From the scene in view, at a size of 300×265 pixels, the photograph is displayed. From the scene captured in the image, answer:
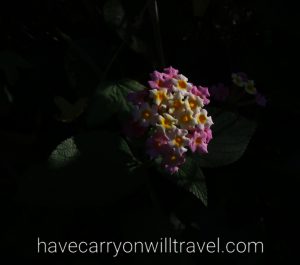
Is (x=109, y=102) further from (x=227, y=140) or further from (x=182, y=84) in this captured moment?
(x=227, y=140)

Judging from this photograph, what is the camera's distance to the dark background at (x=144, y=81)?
4.51 feet

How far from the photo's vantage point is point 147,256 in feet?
3.99

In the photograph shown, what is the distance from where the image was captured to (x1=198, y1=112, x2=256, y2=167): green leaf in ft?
4.09

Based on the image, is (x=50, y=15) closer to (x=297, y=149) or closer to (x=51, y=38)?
(x=51, y=38)

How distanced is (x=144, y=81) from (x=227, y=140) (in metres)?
0.38

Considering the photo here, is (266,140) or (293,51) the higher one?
(293,51)

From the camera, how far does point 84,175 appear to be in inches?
45.5

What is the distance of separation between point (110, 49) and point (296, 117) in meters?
0.62

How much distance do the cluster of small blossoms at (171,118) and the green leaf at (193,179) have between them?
0.03 metres

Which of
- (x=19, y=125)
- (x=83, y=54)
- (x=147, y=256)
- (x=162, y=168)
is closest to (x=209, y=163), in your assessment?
→ (x=162, y=168)

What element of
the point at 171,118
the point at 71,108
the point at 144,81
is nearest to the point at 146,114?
the point at 171,118

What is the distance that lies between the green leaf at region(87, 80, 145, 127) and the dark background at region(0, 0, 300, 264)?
0.45ft


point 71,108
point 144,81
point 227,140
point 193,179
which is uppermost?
point 144,81

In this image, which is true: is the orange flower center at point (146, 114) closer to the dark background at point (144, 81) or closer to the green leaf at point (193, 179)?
the green leaf at point (193, 179)
